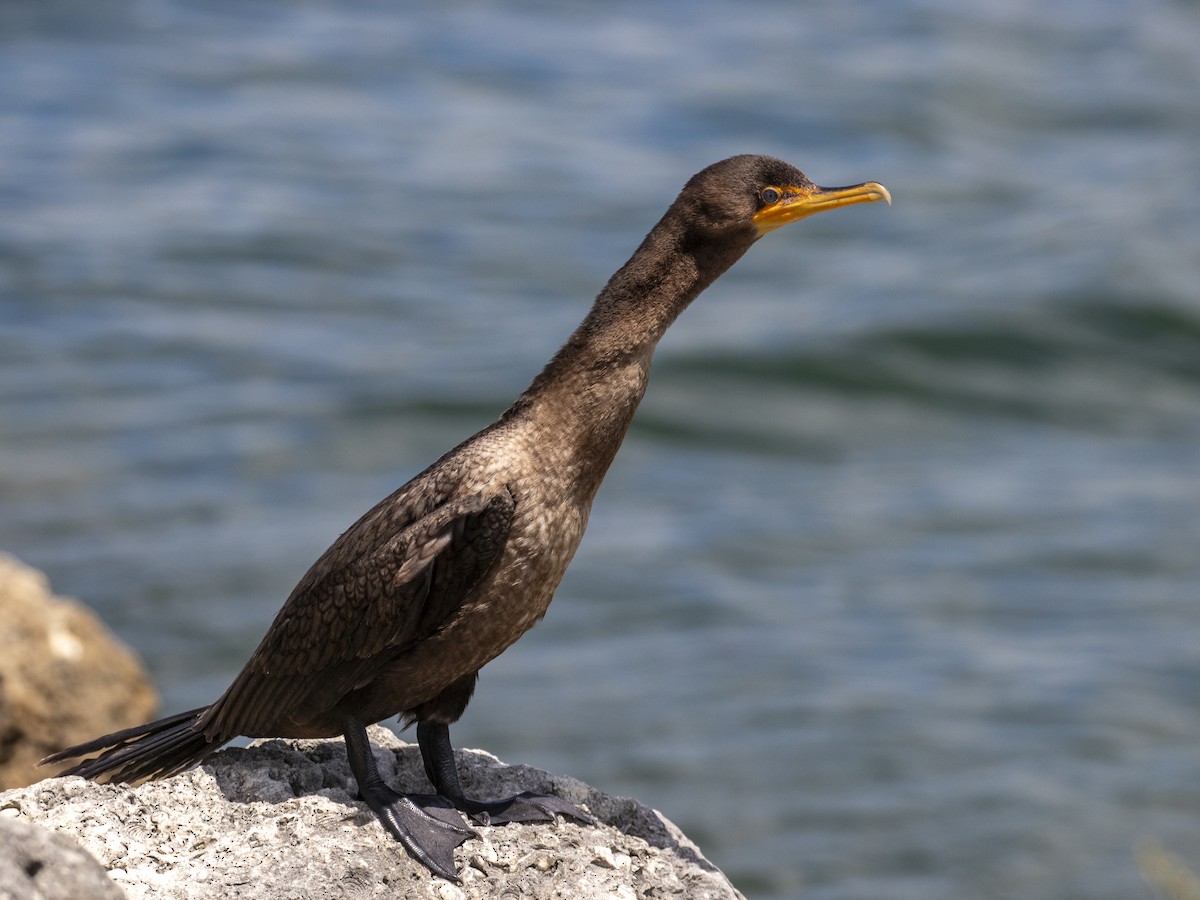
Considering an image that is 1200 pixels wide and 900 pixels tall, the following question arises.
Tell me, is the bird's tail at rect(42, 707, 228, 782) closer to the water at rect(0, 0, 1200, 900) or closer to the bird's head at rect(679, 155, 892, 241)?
the bird's head at rect(679, 155, 892, 241)

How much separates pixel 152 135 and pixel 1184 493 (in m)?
14.3

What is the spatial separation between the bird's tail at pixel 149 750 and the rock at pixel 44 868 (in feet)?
4.23

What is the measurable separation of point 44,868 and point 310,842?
42.1 inches

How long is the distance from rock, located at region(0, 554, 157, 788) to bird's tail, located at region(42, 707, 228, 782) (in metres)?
2.41

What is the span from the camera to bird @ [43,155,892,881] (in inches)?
187

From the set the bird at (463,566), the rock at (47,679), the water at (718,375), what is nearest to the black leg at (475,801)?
the bird at (463,566)

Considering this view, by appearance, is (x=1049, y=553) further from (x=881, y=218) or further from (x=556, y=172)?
(x=556, y=172)

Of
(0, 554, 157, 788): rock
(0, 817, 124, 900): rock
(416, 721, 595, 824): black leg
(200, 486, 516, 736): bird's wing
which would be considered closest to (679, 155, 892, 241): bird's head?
(200, 486, 516, 736): bird's wing

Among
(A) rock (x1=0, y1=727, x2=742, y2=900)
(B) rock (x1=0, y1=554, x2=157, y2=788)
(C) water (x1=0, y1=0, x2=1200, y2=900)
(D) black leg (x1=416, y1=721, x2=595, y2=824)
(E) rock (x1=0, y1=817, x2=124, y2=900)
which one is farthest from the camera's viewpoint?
(C) water (x1=0, y1=0, x2=1200, y2=900)

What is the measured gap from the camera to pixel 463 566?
4738 millimetres

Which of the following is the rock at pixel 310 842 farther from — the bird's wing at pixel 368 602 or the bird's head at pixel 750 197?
the bird's head at pixel 750 197

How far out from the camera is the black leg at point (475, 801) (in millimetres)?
4977

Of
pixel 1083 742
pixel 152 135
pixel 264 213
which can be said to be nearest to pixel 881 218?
pixel 264 213

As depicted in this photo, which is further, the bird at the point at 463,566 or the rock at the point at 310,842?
the bird at the point at 463,566
